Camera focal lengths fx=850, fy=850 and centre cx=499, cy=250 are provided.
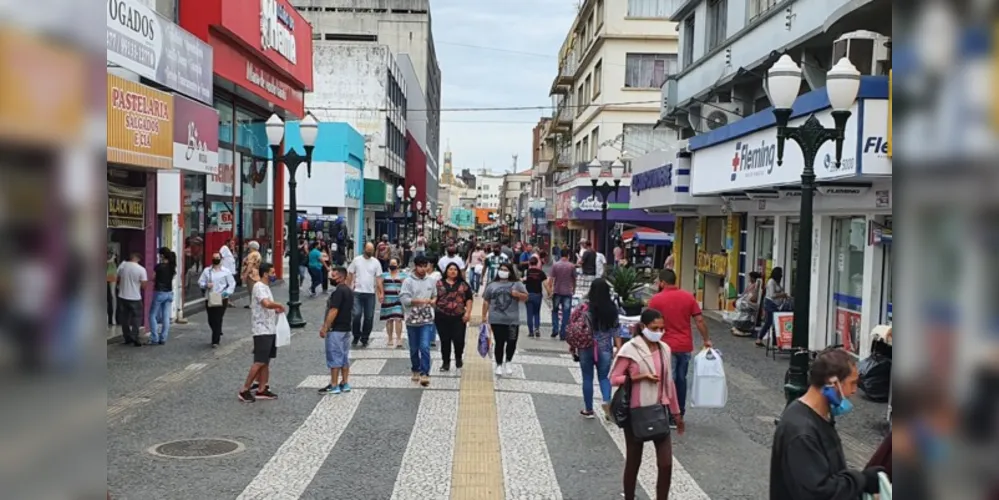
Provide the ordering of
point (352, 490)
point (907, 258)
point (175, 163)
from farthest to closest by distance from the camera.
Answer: point (175, 163) → point (352, 490) → point (907, 258)

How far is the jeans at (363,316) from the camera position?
1506 cm

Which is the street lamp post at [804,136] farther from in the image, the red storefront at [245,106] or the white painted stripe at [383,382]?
the red storefront at [245,106]

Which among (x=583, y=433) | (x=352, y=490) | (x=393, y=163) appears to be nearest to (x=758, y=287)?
(x=583, y=433)

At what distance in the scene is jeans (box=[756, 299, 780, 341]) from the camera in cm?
1619

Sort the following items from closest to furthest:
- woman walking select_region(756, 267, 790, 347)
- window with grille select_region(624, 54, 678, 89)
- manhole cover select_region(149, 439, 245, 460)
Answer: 1. manhole cover select_region(149, 439, 245, 460)
2. woman walking select_region(756, 267, 790, 347)
3. window with grille select_region(624, 54, 678, 89)

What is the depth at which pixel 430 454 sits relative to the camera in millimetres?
8219

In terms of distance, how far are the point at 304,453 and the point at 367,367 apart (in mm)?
4973

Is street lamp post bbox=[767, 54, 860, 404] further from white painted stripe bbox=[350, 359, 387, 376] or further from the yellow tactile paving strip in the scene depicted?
white painted stripe bbox=[350, 359, 387, 376]

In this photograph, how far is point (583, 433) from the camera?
30.8ft

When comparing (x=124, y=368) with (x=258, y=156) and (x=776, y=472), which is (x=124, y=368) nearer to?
(x=776, y=472)

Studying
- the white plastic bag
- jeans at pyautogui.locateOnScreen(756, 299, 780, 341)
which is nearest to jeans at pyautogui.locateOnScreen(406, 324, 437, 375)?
the white plastic bag

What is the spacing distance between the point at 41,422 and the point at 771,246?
2006 centimetres

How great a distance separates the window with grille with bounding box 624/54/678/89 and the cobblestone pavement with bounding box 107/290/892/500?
29759 mm

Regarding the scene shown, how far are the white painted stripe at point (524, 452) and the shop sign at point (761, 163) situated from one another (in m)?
4.77
